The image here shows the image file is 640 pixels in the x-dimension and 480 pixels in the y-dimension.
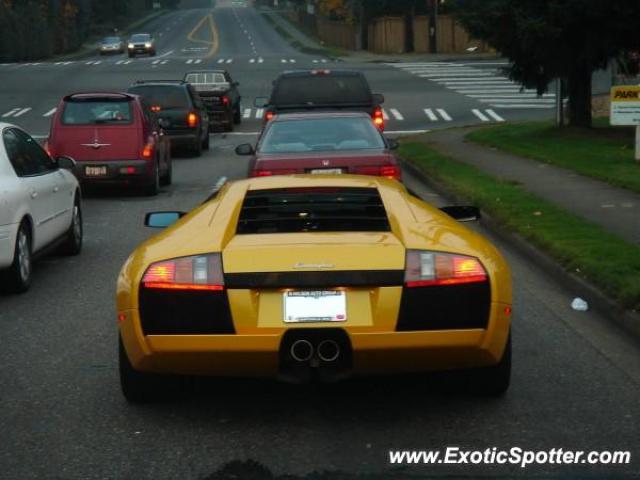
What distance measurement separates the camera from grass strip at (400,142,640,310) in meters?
11.4

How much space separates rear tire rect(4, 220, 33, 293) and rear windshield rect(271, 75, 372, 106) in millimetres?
12535

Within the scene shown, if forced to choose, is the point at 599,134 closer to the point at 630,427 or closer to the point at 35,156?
the point at 35,156

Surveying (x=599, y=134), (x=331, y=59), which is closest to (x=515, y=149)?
(x=599, y=134)

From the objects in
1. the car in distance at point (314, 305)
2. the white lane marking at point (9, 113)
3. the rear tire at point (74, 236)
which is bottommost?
the white lane marking at point (9, 113)

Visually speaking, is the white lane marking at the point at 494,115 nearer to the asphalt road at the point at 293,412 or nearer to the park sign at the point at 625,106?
the park sign at the point at 625,106

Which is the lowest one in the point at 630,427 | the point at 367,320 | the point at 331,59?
the point at 331,59

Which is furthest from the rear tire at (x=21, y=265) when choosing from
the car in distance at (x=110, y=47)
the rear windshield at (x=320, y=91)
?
the car in distance at (x=110, y=47)

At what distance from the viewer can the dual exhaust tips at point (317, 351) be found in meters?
6.99

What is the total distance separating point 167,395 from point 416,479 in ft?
6.41

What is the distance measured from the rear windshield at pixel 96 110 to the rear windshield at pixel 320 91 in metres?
3.11

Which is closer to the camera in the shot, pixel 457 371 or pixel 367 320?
pixel 367 320

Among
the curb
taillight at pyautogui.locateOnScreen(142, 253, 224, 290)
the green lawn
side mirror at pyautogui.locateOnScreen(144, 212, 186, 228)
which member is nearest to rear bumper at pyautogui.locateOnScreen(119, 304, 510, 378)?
taillight at pyautogui.locateOnScreen(142, 253, 224, 290)

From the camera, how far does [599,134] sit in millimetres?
30719

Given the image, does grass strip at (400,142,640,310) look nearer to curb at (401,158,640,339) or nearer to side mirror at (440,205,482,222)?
curb at (401,158,640,339)
